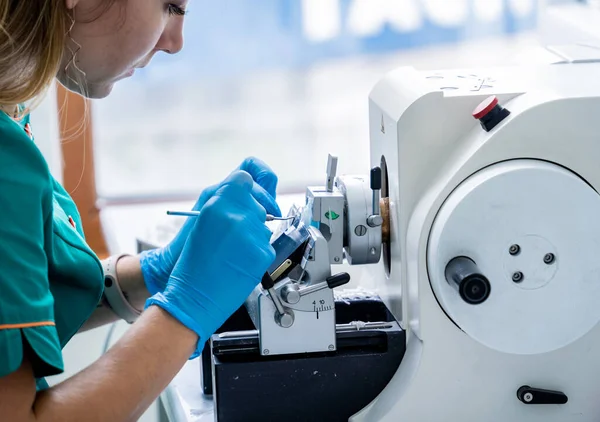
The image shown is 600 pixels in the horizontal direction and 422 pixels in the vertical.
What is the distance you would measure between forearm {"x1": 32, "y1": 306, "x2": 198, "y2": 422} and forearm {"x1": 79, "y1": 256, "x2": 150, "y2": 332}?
0.41m

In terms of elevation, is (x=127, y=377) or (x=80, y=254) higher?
(x=80, y=254)

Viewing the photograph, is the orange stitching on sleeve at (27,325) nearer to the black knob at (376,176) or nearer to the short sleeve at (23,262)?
the short sleeve at (23,262)

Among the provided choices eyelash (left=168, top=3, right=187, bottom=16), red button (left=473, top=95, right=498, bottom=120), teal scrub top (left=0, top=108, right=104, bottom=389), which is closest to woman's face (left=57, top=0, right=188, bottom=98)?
eyelash (left=168, top=3, right=187, bottom=16)

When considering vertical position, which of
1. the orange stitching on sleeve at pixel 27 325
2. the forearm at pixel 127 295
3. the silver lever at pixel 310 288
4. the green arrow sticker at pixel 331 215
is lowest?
the forearm at pixel 127 295

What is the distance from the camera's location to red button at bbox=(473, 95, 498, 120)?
3.59 feet

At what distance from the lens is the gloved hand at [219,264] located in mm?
1064

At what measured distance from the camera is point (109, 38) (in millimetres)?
1030

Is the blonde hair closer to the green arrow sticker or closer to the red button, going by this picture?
the green arrow sticker

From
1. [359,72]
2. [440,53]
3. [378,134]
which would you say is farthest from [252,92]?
[378,134]

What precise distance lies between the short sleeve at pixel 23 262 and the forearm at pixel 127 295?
0.52 meters

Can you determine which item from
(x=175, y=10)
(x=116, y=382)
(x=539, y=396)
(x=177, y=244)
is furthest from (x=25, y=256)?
(x=539, y=396)

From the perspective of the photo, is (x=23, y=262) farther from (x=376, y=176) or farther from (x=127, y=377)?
(x=376, y=176)

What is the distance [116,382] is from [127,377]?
0.05ft

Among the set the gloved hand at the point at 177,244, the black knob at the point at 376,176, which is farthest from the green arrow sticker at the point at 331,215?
the gloved hand at the point at 177,244
